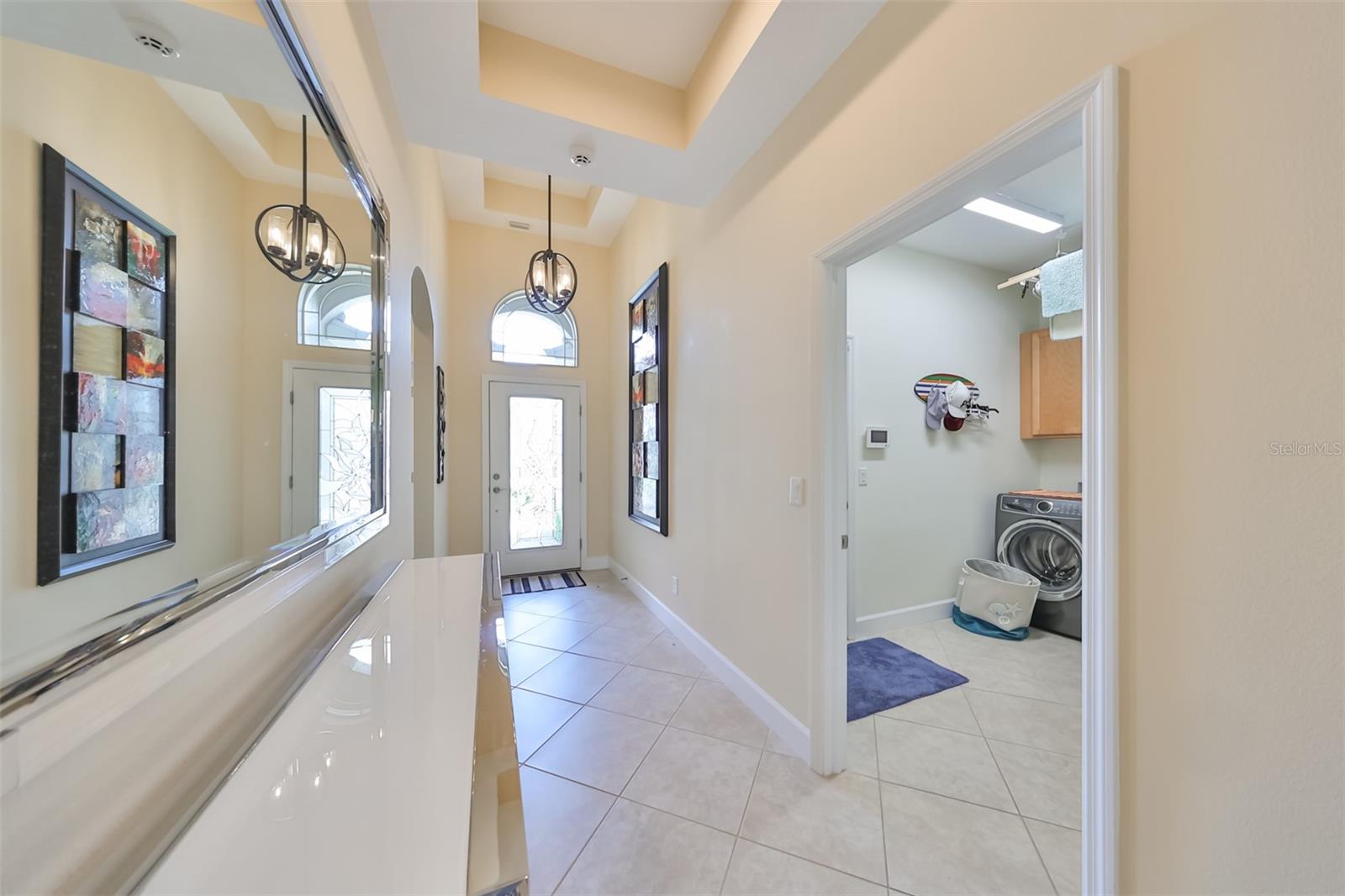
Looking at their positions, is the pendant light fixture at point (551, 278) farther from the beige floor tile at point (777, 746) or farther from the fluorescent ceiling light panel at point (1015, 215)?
the beige floor tile at point (777, 746)

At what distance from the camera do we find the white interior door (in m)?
0.83

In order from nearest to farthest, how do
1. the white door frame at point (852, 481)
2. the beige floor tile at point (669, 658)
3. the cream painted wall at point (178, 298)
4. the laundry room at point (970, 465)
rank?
the cream painted wall at point (178, 298) → the laundry room at point (970, 465) → the beige floor tile at point (669, 658) → the white door frame at point (852, 481)

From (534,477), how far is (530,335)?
4.59 feet

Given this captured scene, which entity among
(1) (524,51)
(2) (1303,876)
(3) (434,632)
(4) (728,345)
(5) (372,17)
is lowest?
(2) (1303,876)

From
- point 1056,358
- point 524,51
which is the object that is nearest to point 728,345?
point 524,51

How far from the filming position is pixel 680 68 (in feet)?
6.82

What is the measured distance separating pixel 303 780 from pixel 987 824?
2.02 meters

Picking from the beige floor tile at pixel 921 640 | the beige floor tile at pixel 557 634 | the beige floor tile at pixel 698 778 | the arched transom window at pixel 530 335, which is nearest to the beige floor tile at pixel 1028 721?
the beige floor tile at pixel 921 640

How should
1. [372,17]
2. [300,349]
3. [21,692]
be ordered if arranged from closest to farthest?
[21,692] → [300,349] → [372,17]

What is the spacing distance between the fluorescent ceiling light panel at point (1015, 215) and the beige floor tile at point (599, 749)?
332cm

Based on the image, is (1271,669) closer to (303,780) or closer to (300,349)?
(303,780)

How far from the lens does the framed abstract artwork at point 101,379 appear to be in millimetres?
363

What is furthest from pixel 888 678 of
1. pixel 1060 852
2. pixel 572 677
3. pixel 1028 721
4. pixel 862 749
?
pixel 572 677

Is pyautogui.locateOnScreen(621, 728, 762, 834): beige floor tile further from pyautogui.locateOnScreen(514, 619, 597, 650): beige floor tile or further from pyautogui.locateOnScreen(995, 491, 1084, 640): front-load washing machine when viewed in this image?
pyautogui.locateOnScreen(995, 491, 1084, 640): front-load washing machine
